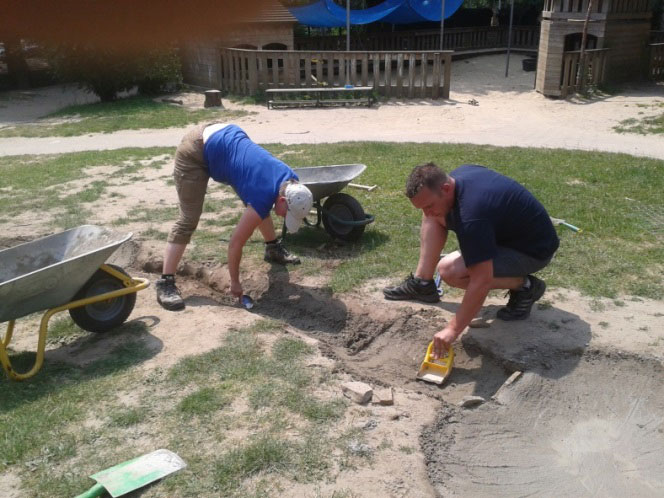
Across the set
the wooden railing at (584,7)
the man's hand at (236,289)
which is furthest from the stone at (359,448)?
the wooden railing at (584,7)

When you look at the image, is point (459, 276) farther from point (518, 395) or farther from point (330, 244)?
point (330, 244)

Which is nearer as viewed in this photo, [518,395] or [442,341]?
[518,395]

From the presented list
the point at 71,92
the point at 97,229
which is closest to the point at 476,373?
the point at 97,229

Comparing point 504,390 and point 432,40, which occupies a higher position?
point 432,40

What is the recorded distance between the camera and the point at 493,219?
4.31m

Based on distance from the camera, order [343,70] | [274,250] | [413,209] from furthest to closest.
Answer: [343,70], [413,209], [274,250]

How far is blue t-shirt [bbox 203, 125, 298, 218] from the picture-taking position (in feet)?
16.6

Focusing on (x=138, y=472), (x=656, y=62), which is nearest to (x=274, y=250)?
(x=138, y=472)

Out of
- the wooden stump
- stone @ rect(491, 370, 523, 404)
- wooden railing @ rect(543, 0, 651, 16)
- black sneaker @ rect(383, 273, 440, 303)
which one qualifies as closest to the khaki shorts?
black sneaker @ rect(383, 273, 440, 303)

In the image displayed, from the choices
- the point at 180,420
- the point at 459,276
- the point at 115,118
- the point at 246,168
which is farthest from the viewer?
the point at 115,118

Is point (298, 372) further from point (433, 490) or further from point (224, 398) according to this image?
point (433, 490)

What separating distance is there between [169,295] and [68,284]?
1.01 m

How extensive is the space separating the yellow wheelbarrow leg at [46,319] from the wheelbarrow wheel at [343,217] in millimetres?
2141

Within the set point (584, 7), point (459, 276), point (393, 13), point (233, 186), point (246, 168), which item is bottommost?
point (459, 276)
